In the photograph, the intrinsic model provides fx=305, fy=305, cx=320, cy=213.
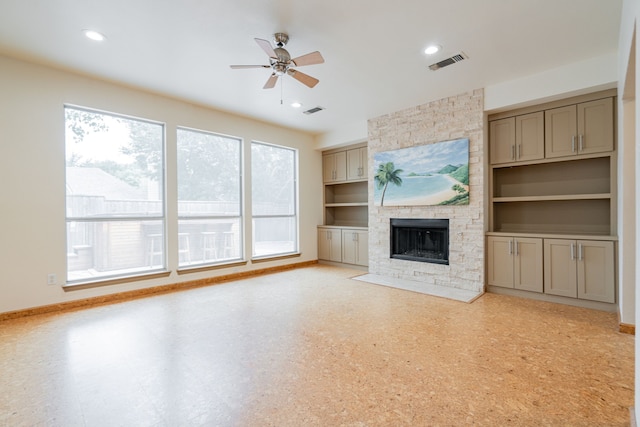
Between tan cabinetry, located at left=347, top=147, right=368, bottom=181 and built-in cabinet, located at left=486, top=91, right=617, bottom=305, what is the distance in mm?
2494

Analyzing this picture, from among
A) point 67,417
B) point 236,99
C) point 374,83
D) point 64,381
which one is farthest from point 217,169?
point 67,417

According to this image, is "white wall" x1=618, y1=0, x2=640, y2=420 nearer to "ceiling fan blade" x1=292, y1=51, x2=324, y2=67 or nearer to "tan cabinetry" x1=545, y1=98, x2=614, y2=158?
"tan cabinetry" x1=545, y1=98, x2=614, y2=158

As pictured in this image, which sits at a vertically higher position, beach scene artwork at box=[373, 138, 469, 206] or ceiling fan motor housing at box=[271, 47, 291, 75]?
ceiling fan motor housing at box=[271, 47, 291, 75]

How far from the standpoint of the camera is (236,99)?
480 centimetres

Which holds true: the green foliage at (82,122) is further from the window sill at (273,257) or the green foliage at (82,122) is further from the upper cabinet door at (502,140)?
the upper cabinet door at (502,140)

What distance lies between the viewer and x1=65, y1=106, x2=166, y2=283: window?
13.3 feet

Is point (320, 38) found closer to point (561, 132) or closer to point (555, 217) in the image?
point (561, 132)

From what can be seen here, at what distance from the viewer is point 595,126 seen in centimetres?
379

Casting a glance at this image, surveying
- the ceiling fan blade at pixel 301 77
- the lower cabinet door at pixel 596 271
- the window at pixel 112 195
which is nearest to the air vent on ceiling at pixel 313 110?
the ceiling fan blade at pixel 301 77

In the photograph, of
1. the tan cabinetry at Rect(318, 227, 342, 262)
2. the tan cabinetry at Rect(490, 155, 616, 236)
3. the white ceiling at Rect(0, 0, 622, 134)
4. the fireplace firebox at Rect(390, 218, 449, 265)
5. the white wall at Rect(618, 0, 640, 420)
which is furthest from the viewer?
the tan cabinetry at Rect(318, 227, 342, 262)

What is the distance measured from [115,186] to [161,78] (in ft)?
5.47

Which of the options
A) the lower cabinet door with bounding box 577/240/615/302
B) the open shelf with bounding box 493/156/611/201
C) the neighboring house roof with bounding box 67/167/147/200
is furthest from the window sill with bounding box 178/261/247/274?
the lower cabinet door with bounding box 577/240/615/302

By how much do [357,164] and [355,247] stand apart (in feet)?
5.87

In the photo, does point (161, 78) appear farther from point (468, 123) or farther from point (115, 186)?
point (468, 123)
